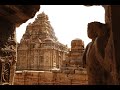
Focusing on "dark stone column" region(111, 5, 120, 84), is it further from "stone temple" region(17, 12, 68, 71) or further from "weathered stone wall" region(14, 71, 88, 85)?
"stone temple" region(17, 12, 68, 71)

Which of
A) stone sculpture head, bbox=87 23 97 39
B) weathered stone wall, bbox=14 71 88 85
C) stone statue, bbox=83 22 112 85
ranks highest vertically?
stone sculpture head, bbox=87 23 97 39

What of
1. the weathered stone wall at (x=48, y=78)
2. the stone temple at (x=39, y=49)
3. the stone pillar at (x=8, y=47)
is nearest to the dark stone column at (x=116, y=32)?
the stone pillar at (x=8, y=47)

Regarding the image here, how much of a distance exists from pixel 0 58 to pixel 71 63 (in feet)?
30.4

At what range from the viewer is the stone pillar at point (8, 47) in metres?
3.84

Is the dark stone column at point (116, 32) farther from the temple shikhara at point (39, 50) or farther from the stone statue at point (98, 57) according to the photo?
the temple shikhara at point (39, 50)

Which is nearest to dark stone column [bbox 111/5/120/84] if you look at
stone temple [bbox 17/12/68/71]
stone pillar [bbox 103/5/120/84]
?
stone pillar [bbox 103/5/120/84]

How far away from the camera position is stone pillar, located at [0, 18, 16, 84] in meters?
3.84

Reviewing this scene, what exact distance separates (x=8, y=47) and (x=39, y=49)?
1797cm

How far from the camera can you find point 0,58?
3.93 metres

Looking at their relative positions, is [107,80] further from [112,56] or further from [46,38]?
[46,38]

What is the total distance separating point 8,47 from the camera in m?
4.03

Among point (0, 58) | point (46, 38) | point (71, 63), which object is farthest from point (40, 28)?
point (0, 58)

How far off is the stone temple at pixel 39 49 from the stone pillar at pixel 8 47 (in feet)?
53.4

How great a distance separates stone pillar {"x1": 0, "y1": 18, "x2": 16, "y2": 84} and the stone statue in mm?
1597
